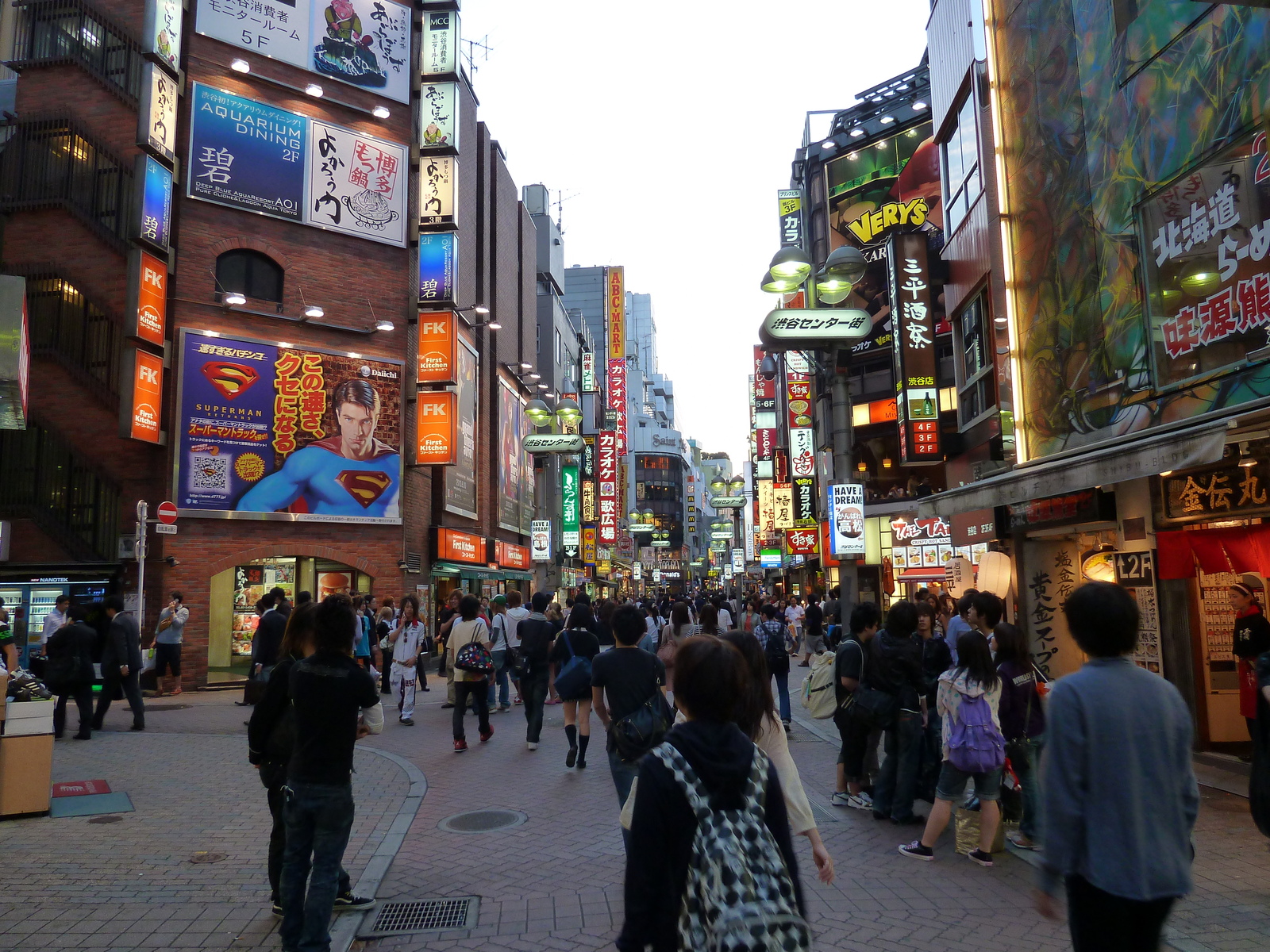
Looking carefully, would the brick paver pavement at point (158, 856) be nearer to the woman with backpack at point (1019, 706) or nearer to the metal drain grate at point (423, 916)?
the metal drain grate at point (423, 916)

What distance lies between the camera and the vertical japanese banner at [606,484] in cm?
5600

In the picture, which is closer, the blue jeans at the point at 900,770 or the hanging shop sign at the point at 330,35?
the blue jeans at the point at 900,770

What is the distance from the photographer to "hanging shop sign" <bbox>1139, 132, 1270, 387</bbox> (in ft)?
27.4

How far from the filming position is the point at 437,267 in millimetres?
24594

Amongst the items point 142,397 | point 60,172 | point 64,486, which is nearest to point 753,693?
point 142,397

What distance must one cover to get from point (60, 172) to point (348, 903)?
21.3 m

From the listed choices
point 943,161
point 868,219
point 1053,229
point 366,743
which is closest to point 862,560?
point 868,219

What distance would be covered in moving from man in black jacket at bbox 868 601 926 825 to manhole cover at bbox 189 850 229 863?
524cm

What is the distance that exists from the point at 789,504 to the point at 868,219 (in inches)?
482

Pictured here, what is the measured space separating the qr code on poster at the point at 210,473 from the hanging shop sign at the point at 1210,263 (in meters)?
18.8

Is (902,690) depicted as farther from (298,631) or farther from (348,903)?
(298,631)

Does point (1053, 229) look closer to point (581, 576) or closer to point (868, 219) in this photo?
point (868, 219)

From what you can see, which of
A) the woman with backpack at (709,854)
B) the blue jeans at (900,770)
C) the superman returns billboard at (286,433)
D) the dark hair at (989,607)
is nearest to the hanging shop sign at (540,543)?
the superman returns billboard at (286,433)

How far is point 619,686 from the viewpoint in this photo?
20.1 feet
